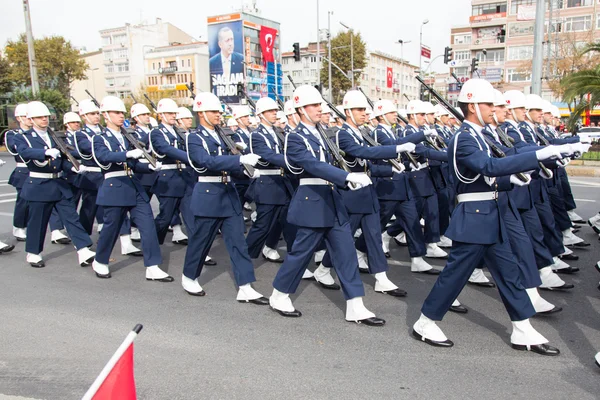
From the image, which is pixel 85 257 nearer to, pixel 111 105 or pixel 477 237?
pixel 111 105

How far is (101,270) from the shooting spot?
6.43m

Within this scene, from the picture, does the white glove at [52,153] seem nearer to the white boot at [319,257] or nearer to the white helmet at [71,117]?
the white helmet at [71,117]

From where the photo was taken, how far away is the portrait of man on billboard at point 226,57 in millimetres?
69438

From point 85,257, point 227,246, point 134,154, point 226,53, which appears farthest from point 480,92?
point 226,53

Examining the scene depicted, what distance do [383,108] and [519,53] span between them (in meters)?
54.7

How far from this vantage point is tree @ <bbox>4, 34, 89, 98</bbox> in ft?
171

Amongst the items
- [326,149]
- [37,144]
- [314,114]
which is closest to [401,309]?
[326,149]

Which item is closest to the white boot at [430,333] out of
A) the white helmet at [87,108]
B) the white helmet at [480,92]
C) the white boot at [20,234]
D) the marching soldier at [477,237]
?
the marching soldier at [477,237]

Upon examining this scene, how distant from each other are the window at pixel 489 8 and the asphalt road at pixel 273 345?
6286cm

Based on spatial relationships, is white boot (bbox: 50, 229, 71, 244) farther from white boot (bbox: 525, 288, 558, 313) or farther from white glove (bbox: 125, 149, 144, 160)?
white boot (bbox: 525, 288, 558, 313)

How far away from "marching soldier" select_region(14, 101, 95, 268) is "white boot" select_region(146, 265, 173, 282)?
1.14 meters

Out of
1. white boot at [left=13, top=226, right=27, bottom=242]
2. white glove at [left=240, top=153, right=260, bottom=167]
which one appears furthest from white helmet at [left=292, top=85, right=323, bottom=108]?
white boot at [left=13, top=226, right=27, bottom=242]

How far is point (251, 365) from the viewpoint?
3.99m

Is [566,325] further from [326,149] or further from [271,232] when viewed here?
[271,232]
